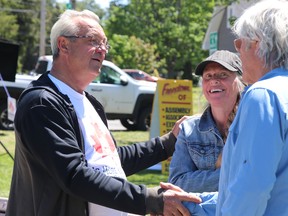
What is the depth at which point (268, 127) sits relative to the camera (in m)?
1.90

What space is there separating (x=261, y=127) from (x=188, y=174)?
1.16m

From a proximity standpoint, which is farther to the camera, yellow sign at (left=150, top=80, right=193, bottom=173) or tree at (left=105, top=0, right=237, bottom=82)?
tree at (left=105, top=0, right=237, bottom=82)

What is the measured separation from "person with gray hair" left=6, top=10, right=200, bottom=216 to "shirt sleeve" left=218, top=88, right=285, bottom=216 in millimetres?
740

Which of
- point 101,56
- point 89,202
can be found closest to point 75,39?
point 101,56

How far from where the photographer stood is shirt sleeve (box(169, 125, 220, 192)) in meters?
2.94

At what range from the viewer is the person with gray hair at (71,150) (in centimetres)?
253

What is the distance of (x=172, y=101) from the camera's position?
9.73 meters

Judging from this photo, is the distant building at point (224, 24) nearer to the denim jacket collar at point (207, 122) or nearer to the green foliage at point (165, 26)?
the denim jacket collar at point (207, 122)

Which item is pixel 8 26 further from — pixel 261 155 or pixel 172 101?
pixel 261 155

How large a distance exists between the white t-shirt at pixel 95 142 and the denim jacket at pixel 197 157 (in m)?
0.37

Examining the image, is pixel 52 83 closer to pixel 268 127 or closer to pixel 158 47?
pixel 268 127

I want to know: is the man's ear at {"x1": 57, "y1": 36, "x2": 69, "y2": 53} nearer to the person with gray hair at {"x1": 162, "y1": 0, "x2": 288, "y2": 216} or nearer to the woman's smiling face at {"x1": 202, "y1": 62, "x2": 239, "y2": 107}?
the woman's smiling face at {"x1": 202, "y1": 62, "x2": 239, "y2": 107}

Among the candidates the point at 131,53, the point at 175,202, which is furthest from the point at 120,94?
the point at 131,53

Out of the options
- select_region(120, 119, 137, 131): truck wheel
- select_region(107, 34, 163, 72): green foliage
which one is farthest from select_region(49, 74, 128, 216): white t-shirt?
select_region(107, 34, 163, 72): green foliage
